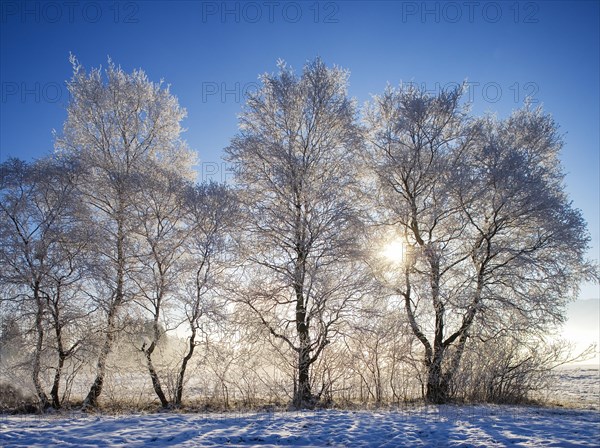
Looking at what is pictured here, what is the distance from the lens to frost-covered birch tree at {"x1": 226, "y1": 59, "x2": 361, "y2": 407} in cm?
1203

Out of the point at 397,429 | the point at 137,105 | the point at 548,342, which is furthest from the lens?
the point at 137,105

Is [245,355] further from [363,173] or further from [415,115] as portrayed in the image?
[415,115]

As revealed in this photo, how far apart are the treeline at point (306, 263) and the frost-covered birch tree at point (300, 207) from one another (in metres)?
0.05

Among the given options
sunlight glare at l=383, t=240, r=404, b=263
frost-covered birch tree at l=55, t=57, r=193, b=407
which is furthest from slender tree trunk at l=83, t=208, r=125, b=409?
sunlight glare at l=383, t=240, r=404, b=263

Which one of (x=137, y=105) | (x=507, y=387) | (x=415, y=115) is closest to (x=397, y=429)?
(x=507, y=387)

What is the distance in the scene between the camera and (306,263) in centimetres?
1215

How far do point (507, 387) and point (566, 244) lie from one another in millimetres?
4916

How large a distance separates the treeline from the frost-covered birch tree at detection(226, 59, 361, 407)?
0.05 m

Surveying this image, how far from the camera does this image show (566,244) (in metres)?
12.7

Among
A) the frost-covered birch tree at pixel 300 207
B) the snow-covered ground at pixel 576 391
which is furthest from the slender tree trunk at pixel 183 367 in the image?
the snow-covered ground at pixel 576 391

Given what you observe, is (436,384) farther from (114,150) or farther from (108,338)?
(114,150)

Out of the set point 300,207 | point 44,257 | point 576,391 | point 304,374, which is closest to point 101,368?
point 44,257

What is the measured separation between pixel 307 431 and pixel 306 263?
17.8ft

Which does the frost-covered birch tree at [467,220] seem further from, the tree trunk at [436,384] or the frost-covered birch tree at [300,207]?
the frost-covered birch tree at [300,207]
